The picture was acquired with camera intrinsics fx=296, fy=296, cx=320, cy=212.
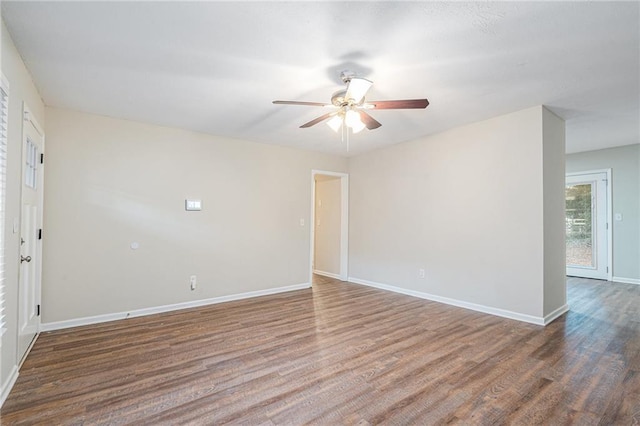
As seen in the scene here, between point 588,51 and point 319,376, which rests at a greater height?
point 588,51

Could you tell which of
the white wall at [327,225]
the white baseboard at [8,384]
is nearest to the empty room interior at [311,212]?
the white baseboard at [8,384]

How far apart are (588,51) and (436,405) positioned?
283 centimetres

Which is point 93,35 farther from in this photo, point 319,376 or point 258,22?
point 319,376

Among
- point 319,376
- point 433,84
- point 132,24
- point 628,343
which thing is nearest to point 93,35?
point 132,24

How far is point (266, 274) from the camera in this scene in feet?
16.0

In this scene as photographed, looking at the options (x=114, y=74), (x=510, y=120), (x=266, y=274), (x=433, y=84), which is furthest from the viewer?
(x=266, y=274)

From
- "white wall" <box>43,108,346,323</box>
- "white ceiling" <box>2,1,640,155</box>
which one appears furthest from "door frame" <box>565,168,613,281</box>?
"white wall" <box>43,108,346,323</box>

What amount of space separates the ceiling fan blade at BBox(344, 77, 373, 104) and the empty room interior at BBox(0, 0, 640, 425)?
3cm

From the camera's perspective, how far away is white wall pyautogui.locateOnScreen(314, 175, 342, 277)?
6.18m

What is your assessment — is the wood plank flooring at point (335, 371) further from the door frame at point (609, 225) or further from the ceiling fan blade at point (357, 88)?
the ceiling fan blade at point (357, 88)

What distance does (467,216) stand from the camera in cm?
405

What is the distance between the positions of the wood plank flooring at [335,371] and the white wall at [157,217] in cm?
51

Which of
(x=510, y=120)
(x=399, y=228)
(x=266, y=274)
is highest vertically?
(x=510, y=120)

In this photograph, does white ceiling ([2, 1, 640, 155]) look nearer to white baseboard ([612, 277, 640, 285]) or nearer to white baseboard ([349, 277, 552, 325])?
white baseboard ([349, 277, 552, 325])
